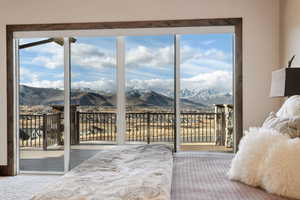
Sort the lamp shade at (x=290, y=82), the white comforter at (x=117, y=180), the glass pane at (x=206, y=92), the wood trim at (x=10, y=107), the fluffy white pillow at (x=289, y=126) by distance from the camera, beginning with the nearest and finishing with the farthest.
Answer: the white comforter at (x=117, y=180) < the fluffy white pillow at (x=289, y=126) < the lamp shade at (x=290, y=82) < the glass pane at (x=206, y=92) < the wood trim at (x=10, y=107)

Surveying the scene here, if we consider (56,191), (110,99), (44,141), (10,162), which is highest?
(110,99)

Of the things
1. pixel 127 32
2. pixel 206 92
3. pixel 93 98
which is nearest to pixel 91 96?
pixel 93 98

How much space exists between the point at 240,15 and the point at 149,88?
5.17ft

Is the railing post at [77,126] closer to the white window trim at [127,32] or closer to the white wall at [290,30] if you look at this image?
the white window trim at [127,32]

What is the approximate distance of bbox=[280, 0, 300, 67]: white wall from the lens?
3.05 m

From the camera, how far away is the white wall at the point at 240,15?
3.68m

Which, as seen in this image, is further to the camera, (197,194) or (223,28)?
(223,28)

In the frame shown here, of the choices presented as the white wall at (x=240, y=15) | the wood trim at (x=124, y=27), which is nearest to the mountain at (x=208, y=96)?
the wood trim at (x=124, y=27)

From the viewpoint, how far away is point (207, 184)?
4.77ft

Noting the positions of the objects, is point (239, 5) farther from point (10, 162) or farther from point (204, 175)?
point (10, 162)

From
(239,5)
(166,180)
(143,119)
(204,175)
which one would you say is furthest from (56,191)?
(239,5)

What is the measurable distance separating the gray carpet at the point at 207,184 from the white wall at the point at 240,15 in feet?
6.33

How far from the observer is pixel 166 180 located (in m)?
1.38

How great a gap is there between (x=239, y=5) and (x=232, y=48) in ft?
1.86
